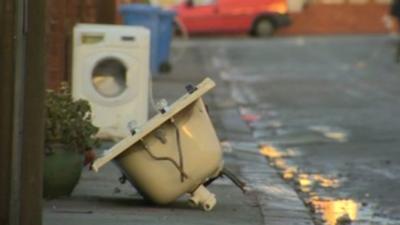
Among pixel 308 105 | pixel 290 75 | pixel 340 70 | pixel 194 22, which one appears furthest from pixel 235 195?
pixel 194 22

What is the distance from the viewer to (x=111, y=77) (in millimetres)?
11312

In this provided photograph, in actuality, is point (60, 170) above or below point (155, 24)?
above

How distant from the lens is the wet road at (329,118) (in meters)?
8.95

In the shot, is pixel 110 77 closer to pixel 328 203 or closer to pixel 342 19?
pixel 328 203

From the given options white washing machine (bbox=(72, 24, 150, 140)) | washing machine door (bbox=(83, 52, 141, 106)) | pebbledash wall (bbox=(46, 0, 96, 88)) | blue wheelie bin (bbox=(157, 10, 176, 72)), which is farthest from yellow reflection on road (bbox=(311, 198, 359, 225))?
blue wheelie bin (bbox=(157, 10, 176, 72))

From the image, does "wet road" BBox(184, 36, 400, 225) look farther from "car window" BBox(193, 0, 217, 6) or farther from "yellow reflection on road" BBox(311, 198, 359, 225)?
"car window" BBox(193, 0, 217, 6)

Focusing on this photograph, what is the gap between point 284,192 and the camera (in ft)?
28.9

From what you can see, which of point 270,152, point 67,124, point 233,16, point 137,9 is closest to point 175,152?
point 67,124

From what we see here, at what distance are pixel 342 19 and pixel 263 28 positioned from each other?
6.53 metres

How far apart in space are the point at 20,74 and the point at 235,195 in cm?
297

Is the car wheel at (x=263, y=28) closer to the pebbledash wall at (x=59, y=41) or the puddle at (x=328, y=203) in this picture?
the pebbledash wall at (x=59, y=41)

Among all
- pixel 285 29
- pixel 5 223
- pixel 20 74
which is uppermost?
pixel 20 74

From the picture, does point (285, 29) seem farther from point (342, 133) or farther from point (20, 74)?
point (20, 74)

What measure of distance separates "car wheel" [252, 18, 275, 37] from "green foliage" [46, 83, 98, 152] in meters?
30.8
